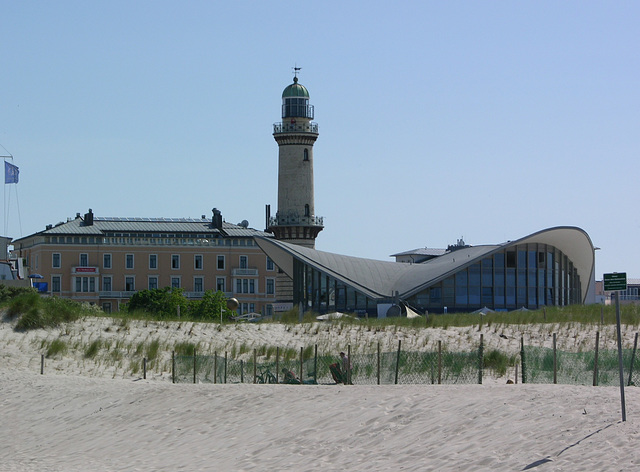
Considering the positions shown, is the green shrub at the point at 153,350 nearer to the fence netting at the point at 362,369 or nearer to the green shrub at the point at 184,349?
the green shrub at the point at 184,349

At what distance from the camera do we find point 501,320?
38.5m

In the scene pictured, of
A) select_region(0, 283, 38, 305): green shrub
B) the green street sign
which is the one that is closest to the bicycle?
the green street sign

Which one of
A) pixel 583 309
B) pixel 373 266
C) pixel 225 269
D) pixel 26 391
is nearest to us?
pixel 26 391

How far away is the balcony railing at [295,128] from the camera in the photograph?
271ft

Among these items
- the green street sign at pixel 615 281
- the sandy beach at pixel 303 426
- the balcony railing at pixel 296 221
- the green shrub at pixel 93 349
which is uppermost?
the balcony railing at pixel 296 221

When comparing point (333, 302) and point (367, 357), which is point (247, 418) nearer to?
point (367, 357)

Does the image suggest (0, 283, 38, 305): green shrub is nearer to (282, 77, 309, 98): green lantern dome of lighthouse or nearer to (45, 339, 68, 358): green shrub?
(45, 339, 68, 358): green shrub

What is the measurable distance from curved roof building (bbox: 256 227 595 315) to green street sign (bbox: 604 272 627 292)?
1606 inches

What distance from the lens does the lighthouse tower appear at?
267ft

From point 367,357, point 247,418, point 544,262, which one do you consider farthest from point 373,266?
point 247,418

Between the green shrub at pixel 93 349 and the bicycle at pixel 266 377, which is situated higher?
the green shrub at pixel 93 349

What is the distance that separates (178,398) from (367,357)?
5.28m

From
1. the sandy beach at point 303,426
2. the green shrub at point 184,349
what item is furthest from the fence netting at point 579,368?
the green shrub at point 184,349

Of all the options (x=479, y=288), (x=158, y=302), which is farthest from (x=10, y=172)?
(x=479, y=288)
